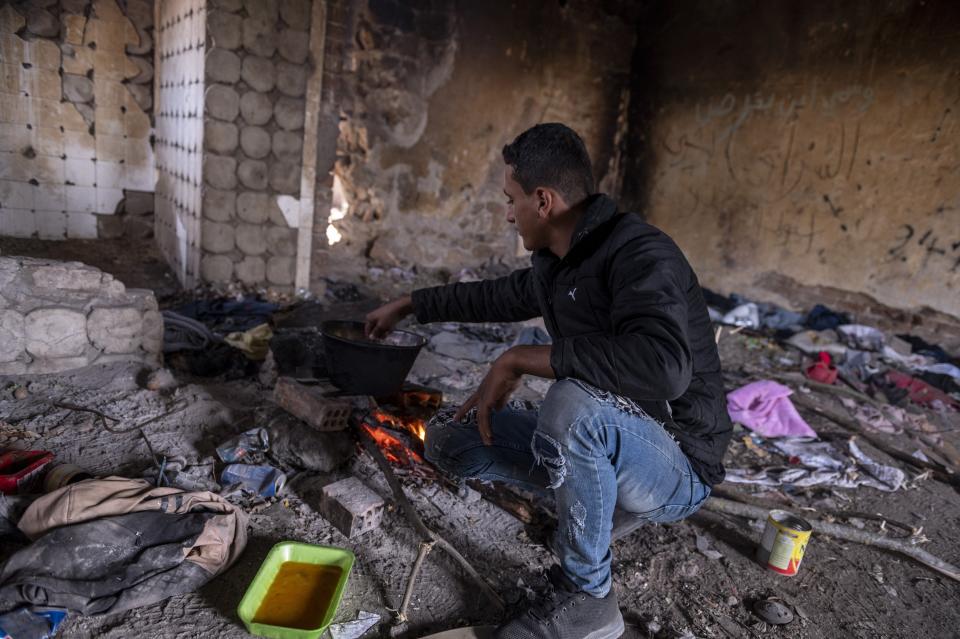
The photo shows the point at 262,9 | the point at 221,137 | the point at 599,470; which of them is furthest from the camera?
the point at 221,137

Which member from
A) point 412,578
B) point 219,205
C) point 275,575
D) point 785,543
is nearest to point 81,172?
point 219,205

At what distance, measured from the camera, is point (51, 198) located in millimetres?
5828

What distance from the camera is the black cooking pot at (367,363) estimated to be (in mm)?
2523

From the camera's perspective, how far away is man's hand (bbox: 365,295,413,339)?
256 centimetres

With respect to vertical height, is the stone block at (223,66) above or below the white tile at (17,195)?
above

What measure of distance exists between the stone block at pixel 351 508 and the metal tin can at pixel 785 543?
5.35 feet

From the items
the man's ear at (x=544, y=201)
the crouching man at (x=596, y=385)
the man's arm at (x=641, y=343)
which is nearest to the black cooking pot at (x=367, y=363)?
the crouching man at (x=596, y=385)

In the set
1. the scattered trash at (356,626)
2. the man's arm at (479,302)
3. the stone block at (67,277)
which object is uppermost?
the man's arm at (479,302)

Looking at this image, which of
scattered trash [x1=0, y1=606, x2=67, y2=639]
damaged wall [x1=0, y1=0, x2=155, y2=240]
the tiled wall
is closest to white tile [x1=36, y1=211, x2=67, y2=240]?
damaged wall [x1=0, y1=0, x2=155, y2=240]

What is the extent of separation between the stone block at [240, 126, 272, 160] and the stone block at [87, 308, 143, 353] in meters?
2.23

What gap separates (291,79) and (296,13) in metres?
0.53

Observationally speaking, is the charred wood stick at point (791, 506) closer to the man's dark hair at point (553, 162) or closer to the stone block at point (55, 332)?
the man's dark hair at point (553, 162)

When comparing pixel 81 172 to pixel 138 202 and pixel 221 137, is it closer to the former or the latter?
pixel 138 202

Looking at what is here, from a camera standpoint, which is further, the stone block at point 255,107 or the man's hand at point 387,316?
the stone block at point 255,107
